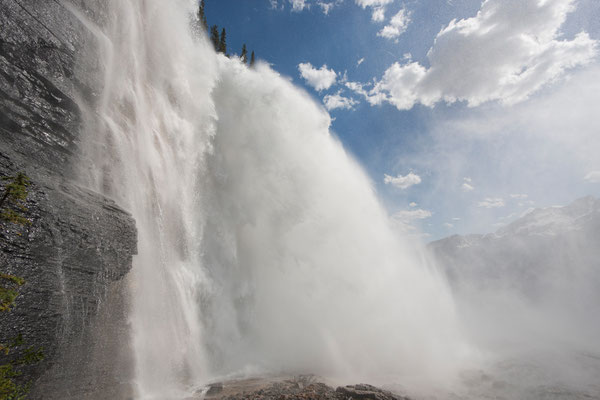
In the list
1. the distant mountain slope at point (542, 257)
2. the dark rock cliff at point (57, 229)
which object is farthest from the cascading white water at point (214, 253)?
the distant mountain slope at point (542, 257)

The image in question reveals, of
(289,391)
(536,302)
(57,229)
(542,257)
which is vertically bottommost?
(536,302)

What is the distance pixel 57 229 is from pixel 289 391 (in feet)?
29.2

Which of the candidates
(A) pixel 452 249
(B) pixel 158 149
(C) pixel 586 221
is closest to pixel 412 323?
(B) pixel 158 149

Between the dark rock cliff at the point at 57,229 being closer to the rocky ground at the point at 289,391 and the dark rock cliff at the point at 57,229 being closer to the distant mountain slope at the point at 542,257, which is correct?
the rocky ground at the point at 289,391

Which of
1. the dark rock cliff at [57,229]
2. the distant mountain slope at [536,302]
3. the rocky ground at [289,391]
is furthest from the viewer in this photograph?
the distant mountain slope at [536,302]

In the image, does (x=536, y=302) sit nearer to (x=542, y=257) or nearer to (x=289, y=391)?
(x=542, y=257)

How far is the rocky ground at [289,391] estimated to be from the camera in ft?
27.1

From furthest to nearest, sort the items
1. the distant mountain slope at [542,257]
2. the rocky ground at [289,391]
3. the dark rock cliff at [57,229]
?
the distant mountain slope at [542,257] → the rocky ground at [289,391] → the dark rock cliff at [57,229]

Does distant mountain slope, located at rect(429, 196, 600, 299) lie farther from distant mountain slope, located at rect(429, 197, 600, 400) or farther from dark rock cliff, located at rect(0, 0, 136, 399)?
dark rock cliff, located at rect(0, 0, 136, 399)

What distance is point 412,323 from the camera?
19.6 metres

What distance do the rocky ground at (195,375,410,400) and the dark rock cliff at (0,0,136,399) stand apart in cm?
341

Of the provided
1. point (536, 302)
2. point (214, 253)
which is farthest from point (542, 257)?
point (214, 253)

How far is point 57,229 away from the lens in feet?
22.6

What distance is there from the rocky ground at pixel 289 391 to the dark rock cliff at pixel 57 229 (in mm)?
3411
